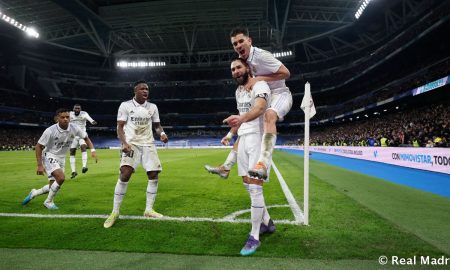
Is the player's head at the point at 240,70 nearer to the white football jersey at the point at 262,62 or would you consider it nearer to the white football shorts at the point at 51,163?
the white football jersey at the point at 262,62

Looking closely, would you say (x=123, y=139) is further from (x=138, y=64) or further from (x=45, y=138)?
(x=138, y=64)

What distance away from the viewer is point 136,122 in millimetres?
5449

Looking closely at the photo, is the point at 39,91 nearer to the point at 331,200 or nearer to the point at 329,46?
the point at 329,46

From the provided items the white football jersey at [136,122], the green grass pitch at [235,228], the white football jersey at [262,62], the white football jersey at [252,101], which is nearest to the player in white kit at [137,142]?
the white football jersey at [136,122]

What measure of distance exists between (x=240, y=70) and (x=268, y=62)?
40 centimetres

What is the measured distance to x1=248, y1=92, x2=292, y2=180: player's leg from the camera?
11.6ft

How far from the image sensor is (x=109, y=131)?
74.8 m

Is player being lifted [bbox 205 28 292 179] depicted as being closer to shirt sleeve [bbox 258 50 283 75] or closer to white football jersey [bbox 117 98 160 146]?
shirt sleeve [bbox 258 50 283 75]

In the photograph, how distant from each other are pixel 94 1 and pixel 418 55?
132 ft

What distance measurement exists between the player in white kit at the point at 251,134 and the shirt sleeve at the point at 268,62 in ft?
0.72

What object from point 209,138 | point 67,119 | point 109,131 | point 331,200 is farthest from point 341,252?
point 109,131

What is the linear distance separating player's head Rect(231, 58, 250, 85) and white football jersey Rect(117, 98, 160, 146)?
7.17ft

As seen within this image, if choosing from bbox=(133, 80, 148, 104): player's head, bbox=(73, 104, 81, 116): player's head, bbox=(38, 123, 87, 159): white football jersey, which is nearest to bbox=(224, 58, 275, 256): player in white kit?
bbox=(133, 80, 148, 104): player's head

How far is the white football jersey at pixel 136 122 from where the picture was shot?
5395 millimetres
